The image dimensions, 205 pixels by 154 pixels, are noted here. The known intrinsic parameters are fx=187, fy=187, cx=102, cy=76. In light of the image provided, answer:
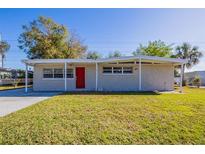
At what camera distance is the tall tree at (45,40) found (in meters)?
28.7

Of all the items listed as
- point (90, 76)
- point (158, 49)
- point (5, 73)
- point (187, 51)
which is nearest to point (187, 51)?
point (187, 51)

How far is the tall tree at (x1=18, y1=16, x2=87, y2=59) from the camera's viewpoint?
1129 inches

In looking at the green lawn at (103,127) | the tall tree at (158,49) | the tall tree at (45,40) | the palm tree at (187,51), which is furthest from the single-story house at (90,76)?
the palm tree at (187,51)

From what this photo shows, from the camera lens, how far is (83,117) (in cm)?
594

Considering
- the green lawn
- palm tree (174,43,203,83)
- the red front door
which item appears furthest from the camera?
palm tree (174,43,203,83)

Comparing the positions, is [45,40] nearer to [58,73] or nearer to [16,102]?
[58,73]

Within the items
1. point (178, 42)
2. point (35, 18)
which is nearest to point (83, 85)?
point (35, 18)

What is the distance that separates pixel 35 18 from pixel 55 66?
17.5 metres

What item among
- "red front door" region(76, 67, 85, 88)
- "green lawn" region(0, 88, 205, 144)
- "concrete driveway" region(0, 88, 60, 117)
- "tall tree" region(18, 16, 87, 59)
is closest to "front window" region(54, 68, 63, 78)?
"red front door" region(76, 67, 85, 88)

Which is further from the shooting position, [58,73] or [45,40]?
[45,40]

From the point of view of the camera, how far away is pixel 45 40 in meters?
28.6

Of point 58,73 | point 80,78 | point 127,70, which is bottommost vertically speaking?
point 80,78

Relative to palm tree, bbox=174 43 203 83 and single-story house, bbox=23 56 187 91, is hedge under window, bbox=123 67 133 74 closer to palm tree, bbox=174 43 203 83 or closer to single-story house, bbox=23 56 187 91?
single-story house, bbox=23 56 187 91
